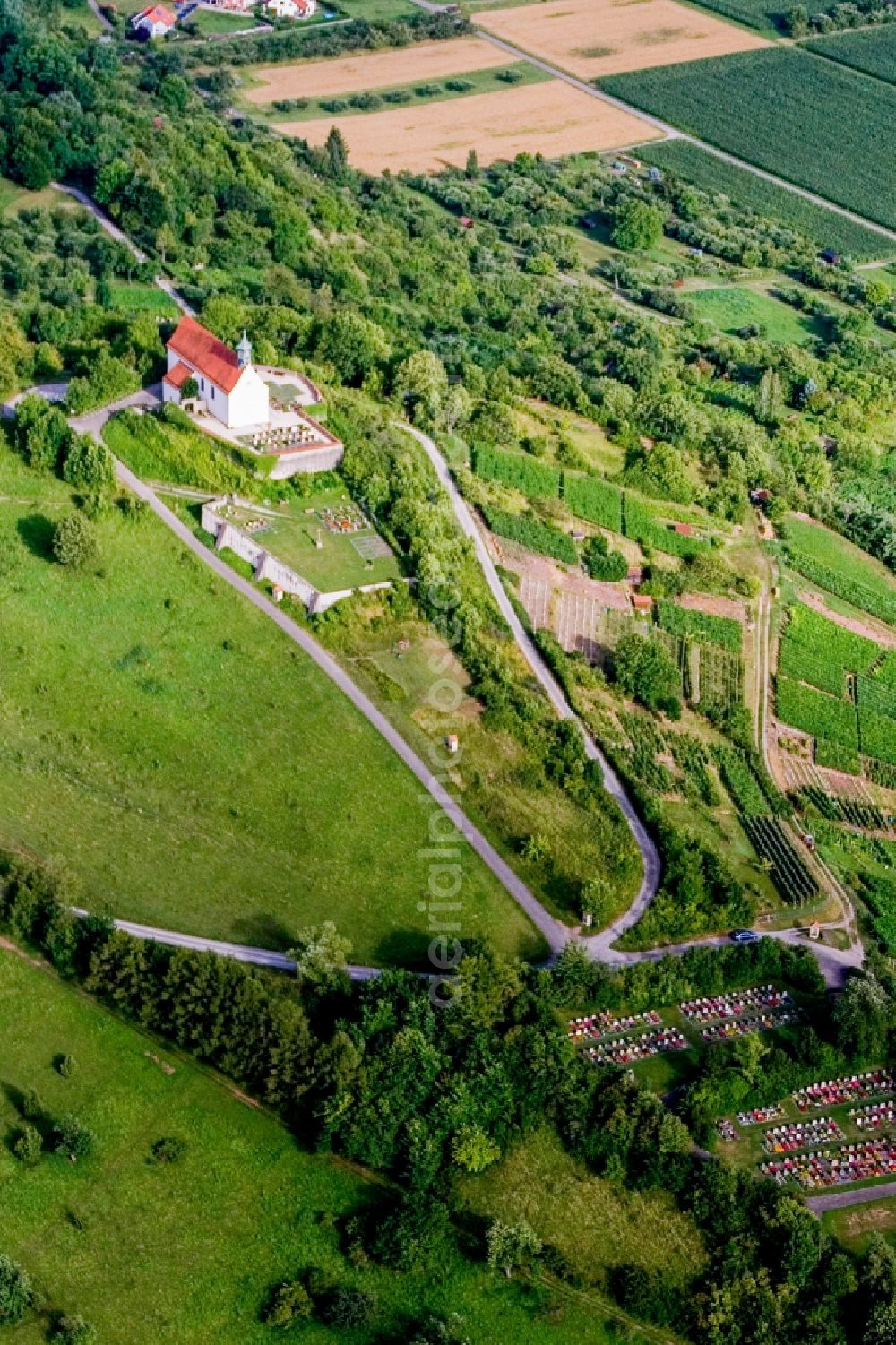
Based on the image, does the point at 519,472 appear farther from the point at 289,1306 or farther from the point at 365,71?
the point at 365,71

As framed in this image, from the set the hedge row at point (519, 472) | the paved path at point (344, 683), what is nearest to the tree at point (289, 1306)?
the paved path at point (344, 683)

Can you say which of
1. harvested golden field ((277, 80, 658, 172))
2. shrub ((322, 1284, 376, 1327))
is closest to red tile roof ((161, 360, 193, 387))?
shrub ((322, 1284, 376, 1327))

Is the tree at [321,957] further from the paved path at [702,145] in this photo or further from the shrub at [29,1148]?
the paved path at [702,145]

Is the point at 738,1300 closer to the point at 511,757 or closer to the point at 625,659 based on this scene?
the point at 511,757

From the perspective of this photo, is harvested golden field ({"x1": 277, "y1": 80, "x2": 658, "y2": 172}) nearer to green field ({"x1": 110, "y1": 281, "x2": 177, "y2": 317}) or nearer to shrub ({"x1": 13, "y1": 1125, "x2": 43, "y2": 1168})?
green field ({"x1": 110, "y1": 281, "x2": 177, "y2": 317})

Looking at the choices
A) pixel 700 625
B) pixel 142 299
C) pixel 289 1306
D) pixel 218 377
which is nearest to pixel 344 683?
pixel 218 377

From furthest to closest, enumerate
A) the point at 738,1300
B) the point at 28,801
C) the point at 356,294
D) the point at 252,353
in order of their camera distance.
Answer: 1. the point at 356,294
2. the point at 252,353
3. the point at 28,801
4. the point at 738,1300

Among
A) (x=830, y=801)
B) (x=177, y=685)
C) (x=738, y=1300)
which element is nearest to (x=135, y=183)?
(x=177, y=685)
